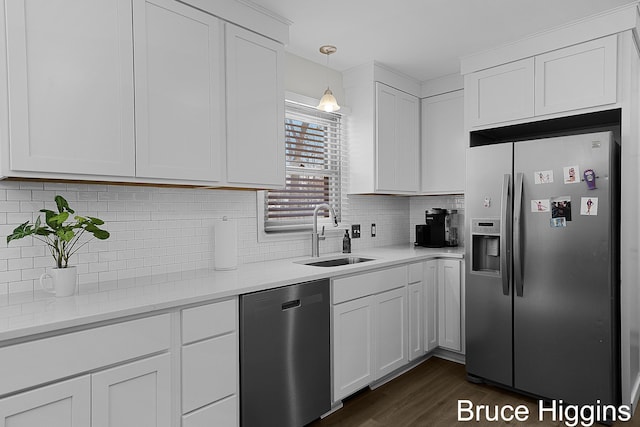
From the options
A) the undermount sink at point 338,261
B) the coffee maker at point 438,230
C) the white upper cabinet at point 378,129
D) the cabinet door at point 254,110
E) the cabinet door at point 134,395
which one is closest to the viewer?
the cabinet door at point 134,395

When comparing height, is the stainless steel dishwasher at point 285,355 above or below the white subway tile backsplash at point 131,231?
below

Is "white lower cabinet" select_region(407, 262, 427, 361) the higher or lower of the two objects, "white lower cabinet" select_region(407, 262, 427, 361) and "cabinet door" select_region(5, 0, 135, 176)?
the lower

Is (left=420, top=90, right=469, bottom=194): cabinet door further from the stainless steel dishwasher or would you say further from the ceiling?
the stainless steel dishwasher

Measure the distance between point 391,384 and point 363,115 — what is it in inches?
85.9

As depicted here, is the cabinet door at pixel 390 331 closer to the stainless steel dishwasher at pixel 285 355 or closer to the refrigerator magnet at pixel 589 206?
the stainless steel dishwasher at pixel 285 355

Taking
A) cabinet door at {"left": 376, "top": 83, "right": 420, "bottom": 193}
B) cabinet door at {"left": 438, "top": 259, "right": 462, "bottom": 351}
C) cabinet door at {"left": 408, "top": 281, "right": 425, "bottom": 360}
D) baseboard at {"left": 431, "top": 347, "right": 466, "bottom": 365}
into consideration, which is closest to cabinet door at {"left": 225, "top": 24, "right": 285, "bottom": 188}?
cabinet door at {"left": 376, "top": 83, "right": 420, "bottom": 193}

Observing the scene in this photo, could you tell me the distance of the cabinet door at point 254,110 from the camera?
2.29 m

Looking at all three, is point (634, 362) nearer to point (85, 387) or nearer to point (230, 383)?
point (230, 383)

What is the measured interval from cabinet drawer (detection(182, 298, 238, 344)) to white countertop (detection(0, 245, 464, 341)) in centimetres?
5

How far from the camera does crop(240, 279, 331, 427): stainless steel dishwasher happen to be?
1.99 meters

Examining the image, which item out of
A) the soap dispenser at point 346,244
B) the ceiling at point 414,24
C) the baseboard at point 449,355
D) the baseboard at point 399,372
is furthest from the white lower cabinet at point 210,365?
the baseboard at point 449,355

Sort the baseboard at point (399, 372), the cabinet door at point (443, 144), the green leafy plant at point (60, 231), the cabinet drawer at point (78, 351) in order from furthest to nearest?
the cabinet door at point (443, 144) → the baseboard at point (399, 372) → the green leafy plant at point (60, 231) → the cabinet drawer at point (78, 351)

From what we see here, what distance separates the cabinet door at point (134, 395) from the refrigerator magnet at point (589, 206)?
2.44 m

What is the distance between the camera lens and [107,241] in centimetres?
210
